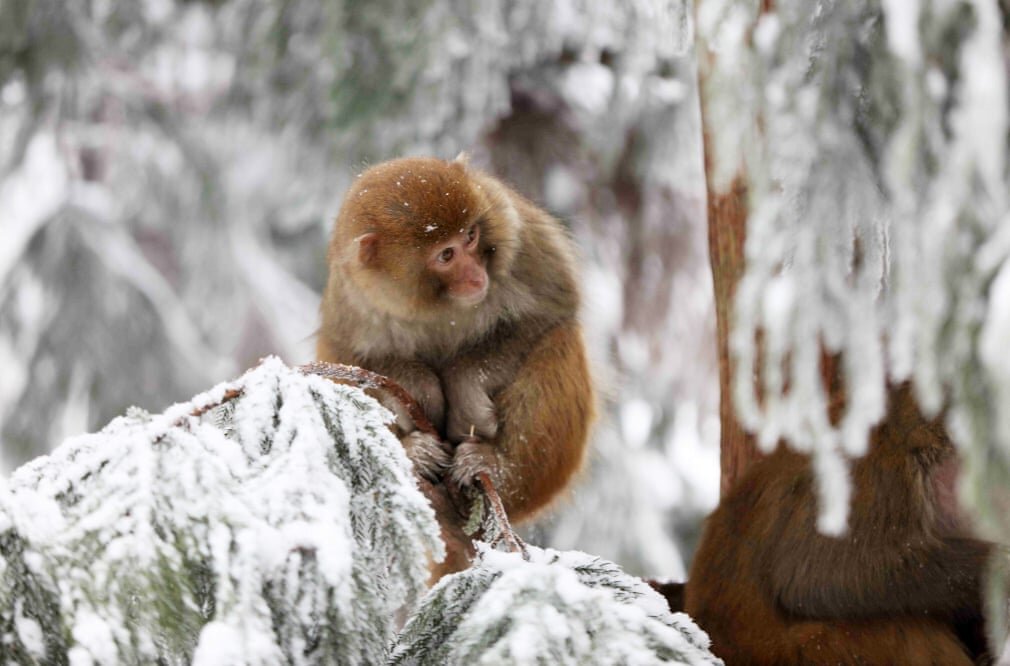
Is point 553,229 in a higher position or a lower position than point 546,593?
higher

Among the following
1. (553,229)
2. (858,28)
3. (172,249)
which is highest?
(858,28)

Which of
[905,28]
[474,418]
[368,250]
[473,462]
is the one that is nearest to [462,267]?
[368,250]

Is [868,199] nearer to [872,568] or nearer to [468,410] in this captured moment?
[872,568]

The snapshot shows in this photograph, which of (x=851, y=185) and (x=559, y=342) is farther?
(x=559, y=342)

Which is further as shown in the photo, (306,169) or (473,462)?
(306,169)

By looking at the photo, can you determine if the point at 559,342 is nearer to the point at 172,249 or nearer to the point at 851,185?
the point at 851,185

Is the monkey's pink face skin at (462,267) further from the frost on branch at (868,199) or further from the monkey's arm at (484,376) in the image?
the frost on branch at (868,199)

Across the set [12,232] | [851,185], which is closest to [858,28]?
[851,185]

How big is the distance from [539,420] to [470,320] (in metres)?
0.28

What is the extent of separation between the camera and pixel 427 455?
2.36 metres

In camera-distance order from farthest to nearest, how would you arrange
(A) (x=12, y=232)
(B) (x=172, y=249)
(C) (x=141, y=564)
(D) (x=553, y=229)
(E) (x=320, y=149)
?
(B) (x=172, y=249), (A) (x=12, y=232), (E) (x=320, y=149), (D) (x=553, y=229), (C) (x=141, y=564)

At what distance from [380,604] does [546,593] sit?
0.18 metres

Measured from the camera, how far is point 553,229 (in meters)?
2.88

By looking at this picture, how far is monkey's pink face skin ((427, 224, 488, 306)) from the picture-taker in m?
2.52
